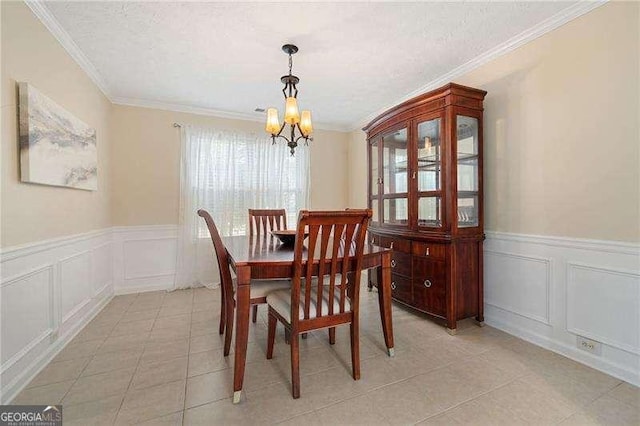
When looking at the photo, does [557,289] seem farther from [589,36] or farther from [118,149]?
[118,149]

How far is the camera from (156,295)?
3.38m

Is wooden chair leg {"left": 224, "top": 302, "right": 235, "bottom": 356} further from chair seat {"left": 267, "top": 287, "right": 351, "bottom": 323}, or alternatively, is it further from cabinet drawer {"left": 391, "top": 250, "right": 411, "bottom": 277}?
cabinet drawer {"left": 391, "top": 250, "right": 411, "bottom": 277}

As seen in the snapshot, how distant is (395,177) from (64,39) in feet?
9.85

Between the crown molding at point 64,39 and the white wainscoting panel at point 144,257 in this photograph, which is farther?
the white wainscoting panel at point 144,257

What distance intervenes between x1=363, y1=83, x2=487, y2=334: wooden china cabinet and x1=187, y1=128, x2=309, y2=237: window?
6.24 ft

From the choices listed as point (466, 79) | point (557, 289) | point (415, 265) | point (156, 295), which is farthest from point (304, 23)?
point (156, 295)

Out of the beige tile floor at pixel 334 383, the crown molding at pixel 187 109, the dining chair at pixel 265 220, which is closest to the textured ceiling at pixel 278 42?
the crown molding at pixel 187 109

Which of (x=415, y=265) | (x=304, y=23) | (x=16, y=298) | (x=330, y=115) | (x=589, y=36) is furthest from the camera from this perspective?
(x=330, y=115)

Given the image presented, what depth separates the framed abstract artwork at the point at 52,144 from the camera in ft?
5.55

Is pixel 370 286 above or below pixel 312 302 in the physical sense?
below

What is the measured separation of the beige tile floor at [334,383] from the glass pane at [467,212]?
908 millimetres

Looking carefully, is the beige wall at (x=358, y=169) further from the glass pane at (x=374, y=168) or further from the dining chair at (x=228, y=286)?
the dining chair at (x=228, y=286)

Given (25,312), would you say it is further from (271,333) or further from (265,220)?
(265,220)

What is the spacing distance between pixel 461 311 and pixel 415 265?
0.51m
